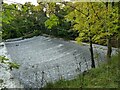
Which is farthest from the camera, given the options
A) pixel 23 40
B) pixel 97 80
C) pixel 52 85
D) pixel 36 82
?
pixel 23 40

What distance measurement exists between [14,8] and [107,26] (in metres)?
2.68

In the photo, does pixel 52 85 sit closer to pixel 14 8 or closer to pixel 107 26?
pixel 107 26

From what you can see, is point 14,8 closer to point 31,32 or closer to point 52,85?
point 52,85

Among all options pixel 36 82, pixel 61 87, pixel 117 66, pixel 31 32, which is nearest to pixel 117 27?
pixel 117 66

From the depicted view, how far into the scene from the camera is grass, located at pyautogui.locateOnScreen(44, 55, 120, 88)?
3555 mm

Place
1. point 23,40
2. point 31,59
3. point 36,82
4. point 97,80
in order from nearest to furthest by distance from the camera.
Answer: point 97,80
point 36,82
point 31,59
point 23,40

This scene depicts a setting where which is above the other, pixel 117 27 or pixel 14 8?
pixel 14 8

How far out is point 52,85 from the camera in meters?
4.17

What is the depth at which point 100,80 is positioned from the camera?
12.5 ft

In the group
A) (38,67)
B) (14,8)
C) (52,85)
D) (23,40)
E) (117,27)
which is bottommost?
(23,40)

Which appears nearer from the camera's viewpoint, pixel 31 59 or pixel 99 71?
pixel 99 71

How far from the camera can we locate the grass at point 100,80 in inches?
140

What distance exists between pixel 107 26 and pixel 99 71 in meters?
0.85

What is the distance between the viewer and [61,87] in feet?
12.8
